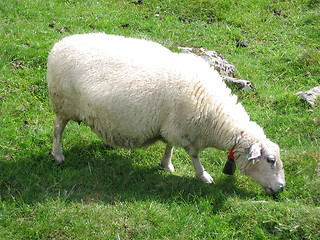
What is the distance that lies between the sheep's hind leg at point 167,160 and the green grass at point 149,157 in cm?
11

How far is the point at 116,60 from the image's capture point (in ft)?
18.4

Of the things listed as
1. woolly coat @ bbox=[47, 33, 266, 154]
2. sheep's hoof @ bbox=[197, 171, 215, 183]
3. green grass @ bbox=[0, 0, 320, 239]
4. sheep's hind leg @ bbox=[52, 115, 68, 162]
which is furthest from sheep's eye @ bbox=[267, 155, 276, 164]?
sheep's hind leg @ bbox=[52, 115, 68, 162]

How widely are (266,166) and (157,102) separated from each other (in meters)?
1.51

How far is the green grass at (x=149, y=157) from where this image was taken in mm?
4766

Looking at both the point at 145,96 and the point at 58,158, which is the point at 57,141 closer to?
the point at 58,158

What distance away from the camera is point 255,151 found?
17.3 ft

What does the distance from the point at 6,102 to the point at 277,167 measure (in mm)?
4399

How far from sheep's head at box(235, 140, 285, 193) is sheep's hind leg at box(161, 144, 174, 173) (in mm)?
1009

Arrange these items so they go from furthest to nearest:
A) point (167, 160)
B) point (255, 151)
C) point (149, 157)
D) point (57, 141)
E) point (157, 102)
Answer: point (149, 157)
point (57, 141)
point (167, 160)
point (157, 102)
point (255, 151)

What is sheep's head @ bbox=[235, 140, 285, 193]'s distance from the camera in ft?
17.6

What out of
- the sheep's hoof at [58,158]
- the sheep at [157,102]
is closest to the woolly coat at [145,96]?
the sheep at [157,102]

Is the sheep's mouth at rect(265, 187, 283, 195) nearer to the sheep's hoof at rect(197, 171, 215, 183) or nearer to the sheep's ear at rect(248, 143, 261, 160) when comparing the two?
the sheep's ear at rect(248, 143, 261, 160)

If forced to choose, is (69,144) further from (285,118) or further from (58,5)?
(58,5)

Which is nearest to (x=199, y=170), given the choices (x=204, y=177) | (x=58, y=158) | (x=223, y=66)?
(x=204, y=177)
